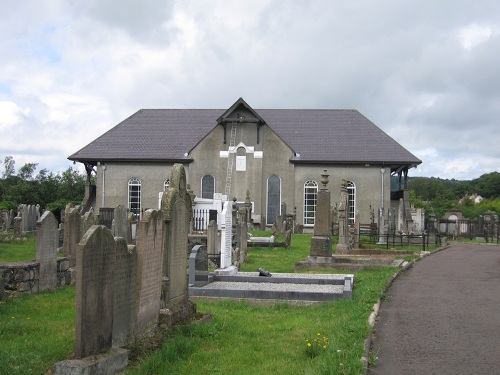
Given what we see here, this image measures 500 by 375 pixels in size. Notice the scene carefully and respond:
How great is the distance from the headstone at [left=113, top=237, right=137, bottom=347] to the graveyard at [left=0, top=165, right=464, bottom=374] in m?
0.01

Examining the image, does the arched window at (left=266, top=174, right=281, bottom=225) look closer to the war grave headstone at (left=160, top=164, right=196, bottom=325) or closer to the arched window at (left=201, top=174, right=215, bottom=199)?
the arched window at (left=201, top=174, right=215, bottom=199)

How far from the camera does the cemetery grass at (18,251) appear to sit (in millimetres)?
17547

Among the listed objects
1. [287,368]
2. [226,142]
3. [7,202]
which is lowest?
[287,368]

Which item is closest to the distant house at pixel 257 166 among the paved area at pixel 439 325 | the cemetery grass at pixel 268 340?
the paved area at pixel 439 325

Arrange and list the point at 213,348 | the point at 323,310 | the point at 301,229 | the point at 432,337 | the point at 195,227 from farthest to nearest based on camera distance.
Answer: the point at 301,229 < the point at 195,227 < the point at 323,310 < the point at 432,337 < the point at 213,348

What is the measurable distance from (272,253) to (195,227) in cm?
538

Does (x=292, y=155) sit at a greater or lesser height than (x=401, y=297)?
greater

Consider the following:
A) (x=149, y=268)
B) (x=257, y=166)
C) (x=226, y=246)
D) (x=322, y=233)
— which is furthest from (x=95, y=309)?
(x=257, y=166)

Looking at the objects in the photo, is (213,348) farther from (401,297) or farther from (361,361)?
(401,297)

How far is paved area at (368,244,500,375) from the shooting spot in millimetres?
7086

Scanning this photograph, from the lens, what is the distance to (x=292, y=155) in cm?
3884

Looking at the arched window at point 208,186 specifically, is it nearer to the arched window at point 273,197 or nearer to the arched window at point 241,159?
the arched window at point 241,159

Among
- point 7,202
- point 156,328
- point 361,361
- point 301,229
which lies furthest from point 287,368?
point 7,202

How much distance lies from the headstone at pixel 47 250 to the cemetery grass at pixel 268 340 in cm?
337
